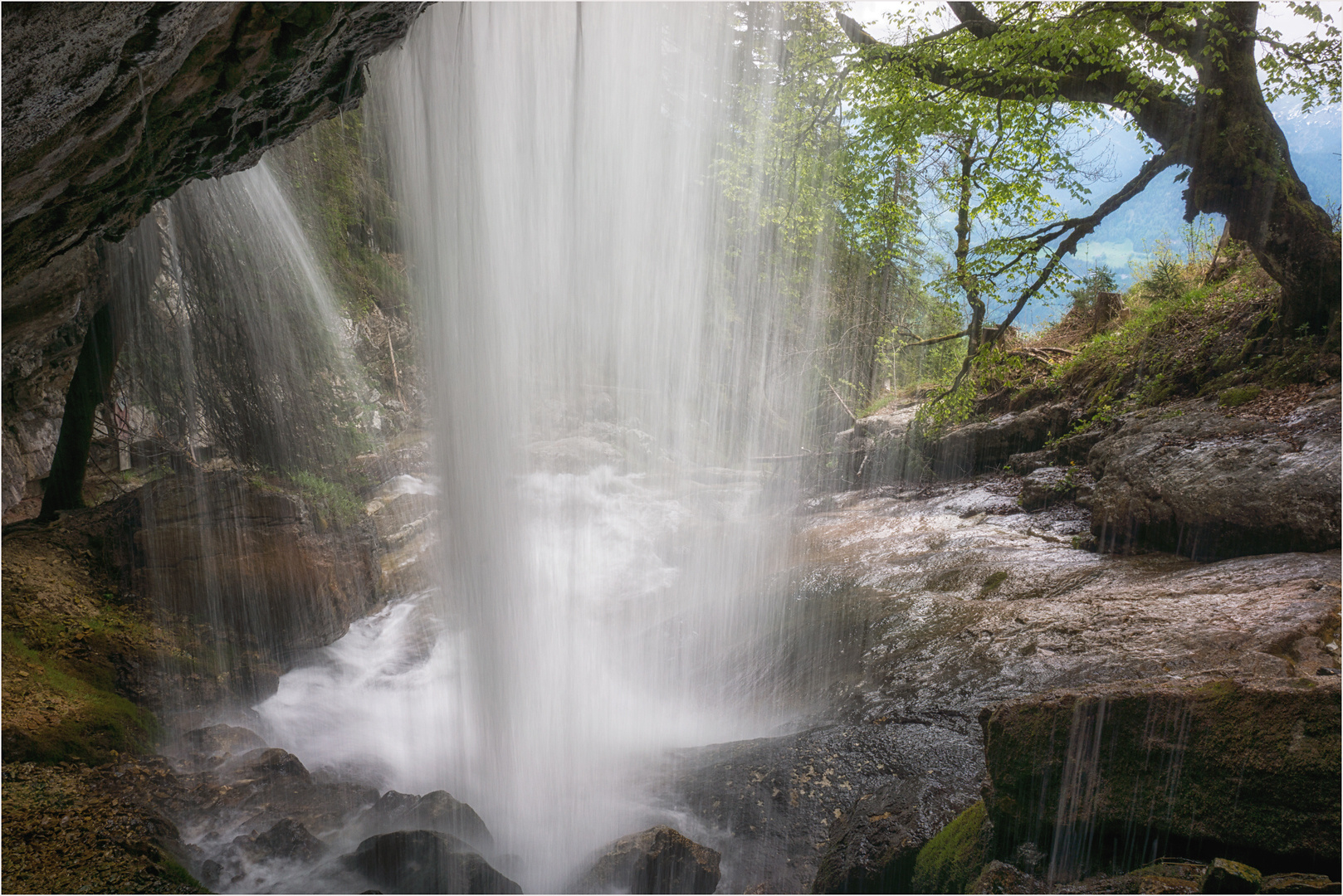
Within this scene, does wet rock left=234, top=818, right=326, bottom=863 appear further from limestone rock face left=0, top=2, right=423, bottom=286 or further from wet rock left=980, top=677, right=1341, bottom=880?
wet rock left=980, top=677, right=1341, bottom=880

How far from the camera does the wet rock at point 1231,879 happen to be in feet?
6.48

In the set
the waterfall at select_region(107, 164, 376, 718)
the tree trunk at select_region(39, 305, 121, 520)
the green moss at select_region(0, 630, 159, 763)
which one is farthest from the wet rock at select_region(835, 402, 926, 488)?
the tree trunk at select_region(39, 305, 121, 520)

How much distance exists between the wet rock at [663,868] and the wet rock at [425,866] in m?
0.65

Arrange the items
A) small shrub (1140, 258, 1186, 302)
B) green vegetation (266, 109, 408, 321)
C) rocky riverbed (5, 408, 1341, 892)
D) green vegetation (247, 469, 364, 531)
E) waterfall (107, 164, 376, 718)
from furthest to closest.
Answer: small shrub (1140, 258, 1186, 302)
green vegetation (266, 109, 408, 321)
green vegetation (247, 469, 364, 531)
waterfall (107, 164, 376, 718)
rocky riverbed (5, 408, 1341, 892)

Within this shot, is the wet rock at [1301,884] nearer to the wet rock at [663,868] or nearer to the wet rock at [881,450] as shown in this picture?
the wet rock at [663,868]

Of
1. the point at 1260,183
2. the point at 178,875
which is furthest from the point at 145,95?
the point at 1260,183

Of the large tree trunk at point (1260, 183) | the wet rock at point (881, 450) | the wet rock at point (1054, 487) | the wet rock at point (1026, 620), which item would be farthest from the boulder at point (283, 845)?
the wet rock at point (881, 450)

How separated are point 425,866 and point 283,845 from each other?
1.02 meters

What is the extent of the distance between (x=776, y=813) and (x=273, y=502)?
237 inches

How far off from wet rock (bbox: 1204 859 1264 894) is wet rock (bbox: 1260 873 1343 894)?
23mm

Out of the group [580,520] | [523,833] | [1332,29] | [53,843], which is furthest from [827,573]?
[1332,29]

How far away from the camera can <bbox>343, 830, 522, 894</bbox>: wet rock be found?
3549mm

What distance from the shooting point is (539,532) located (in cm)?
1152

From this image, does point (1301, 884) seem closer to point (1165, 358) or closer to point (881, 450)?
point (1165, 358)
